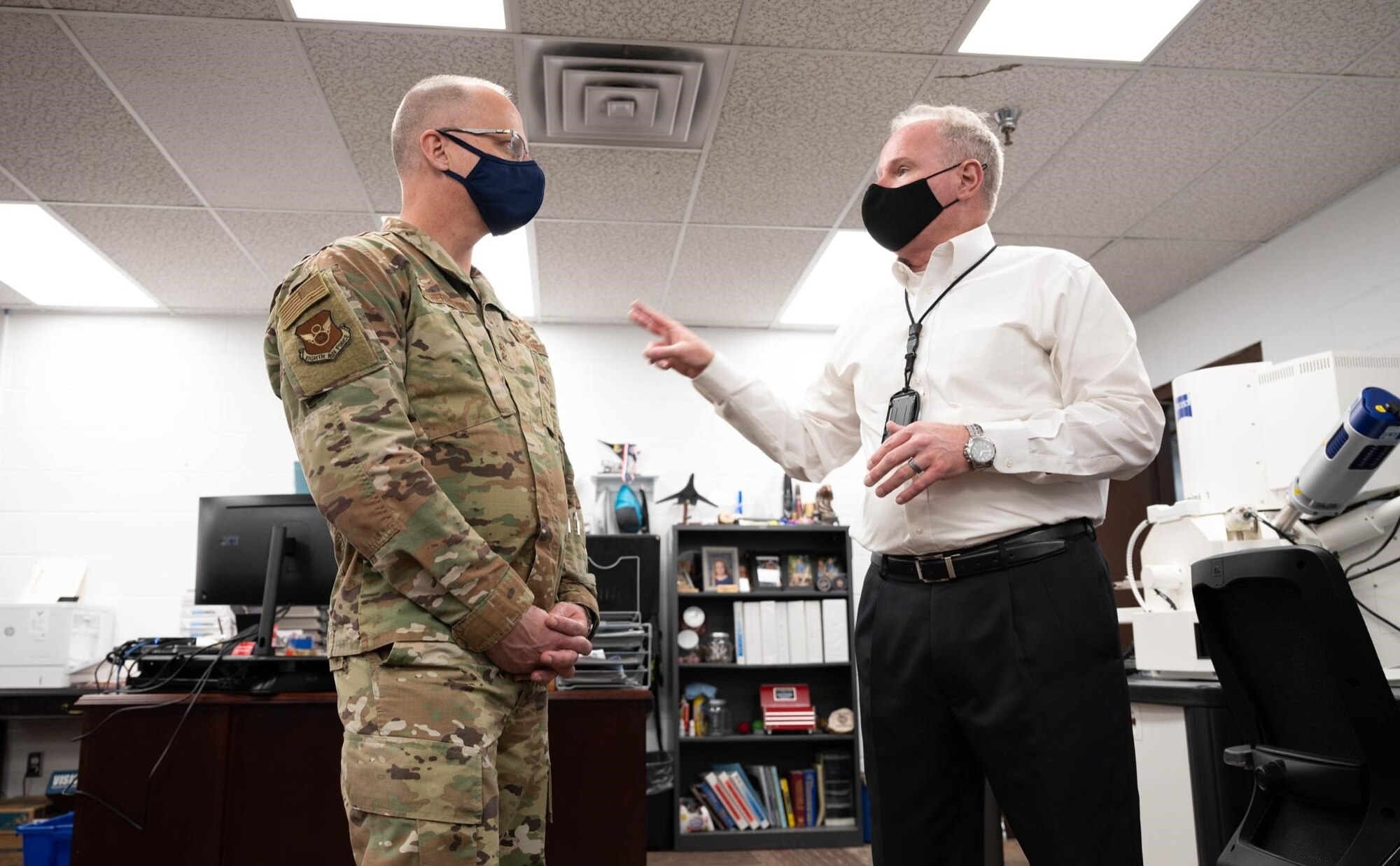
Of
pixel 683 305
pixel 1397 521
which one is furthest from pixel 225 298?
pixel 1397 521

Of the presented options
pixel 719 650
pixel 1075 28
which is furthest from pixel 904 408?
pixel 719 650

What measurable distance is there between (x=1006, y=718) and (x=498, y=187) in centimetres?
115

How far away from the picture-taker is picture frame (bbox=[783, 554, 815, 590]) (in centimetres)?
511

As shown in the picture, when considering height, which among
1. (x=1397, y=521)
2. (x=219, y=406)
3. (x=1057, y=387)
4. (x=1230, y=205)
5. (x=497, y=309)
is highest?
(x=1230, y=205)

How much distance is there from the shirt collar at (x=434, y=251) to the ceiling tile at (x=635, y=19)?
1.43 metres

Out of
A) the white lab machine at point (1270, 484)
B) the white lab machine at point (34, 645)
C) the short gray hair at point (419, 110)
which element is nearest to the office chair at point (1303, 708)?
the white lab machine at point (1270, 484)

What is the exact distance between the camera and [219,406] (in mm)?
5184

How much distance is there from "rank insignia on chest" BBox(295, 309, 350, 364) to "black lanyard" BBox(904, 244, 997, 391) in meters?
0.86

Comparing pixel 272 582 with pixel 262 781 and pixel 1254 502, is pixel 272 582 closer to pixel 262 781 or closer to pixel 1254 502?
pixel 262 781

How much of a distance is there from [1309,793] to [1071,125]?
249 cm

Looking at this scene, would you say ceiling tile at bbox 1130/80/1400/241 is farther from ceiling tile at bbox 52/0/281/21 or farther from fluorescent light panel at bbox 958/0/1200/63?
ceiling tile at bbox 52/0/281/21

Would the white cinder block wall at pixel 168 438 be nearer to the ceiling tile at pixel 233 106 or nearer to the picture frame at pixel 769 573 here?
the picture frame at pixel 769 573

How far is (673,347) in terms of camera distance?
1653 millimetres

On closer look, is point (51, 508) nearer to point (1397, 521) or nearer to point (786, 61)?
point (786, 61)
